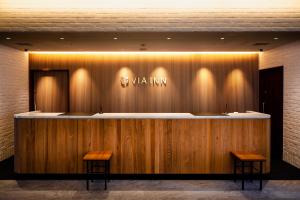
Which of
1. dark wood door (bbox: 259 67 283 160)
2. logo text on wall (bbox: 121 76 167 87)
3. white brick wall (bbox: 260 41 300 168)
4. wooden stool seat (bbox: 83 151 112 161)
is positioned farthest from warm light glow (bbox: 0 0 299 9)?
logo text on wall (bbox: 121 76 167 87)

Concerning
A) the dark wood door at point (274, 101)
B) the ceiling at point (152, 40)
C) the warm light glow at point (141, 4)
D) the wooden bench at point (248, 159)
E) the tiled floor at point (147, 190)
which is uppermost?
the warm light glow at point (141, 4)

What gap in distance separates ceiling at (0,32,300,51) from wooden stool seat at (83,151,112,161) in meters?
2.28

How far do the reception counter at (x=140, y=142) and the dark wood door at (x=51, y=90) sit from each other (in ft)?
10.5

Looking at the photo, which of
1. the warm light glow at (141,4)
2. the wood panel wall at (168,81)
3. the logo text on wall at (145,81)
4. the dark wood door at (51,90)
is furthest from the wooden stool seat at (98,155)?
the dark wood door at (51,90)

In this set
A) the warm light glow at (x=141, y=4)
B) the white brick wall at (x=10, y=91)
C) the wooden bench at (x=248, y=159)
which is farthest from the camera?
the white brick wall at (x=10, y=91)

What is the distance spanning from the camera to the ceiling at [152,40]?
6051 millimetres

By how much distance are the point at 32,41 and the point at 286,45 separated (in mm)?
5943

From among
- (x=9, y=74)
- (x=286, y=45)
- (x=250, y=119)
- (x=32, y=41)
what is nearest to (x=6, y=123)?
(x=9, y=74)

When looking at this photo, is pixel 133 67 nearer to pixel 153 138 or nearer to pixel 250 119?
pixel 153 138

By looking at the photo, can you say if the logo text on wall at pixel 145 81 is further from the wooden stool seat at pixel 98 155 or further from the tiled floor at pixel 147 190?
the tiled floor at pixel 147 190

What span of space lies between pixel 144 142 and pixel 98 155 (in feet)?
3.13

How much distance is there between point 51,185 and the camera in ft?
18.5

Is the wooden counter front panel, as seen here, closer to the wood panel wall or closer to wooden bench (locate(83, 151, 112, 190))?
wooden bench (locate(83, 151, 112, 190))

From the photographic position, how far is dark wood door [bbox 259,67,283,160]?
774 centimetres
